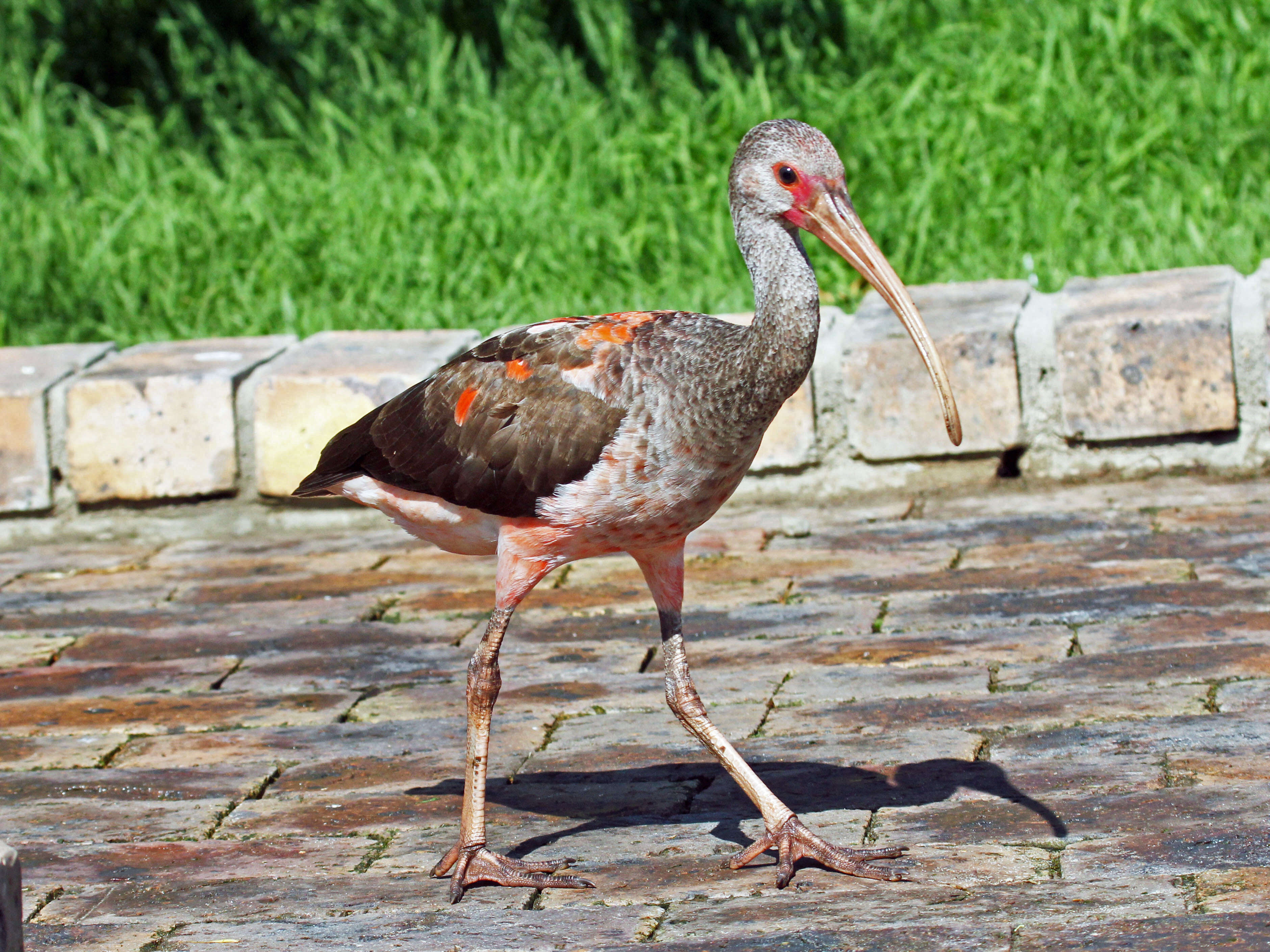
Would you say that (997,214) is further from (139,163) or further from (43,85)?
(43,85)

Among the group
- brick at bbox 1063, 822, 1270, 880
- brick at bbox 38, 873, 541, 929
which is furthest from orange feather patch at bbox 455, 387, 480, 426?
brick at bbox 1063, 822, 1270, 880

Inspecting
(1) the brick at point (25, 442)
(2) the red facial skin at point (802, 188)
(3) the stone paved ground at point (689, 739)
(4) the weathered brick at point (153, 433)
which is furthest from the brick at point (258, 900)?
(1) the brick at point (25, 442)

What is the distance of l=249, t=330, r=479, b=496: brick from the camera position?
19.9 ft

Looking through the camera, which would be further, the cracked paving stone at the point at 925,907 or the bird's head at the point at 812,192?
the bird's head at the point at 812,192

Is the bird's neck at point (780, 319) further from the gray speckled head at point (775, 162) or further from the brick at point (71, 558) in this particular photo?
the brick at point (71, 558)

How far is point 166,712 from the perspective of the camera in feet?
14.5

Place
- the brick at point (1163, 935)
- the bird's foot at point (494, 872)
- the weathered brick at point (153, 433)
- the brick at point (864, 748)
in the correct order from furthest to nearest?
the weathered brick at point (153, 433), the brick at point (864, 748), the bird's foot at point (494, 872), the brick at point (1163, 935)

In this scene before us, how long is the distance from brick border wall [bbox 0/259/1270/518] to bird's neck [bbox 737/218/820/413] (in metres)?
2.52

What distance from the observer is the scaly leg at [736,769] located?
324cm

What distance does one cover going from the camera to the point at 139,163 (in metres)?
9.16

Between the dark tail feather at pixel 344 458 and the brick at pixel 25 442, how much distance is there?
2540 millimetres

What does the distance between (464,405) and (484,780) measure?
0.81 m

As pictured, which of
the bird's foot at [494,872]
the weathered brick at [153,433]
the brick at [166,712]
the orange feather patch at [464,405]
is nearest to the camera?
the bird's foot at [494,872]

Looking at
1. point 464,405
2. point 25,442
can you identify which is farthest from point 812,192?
point 25,442
